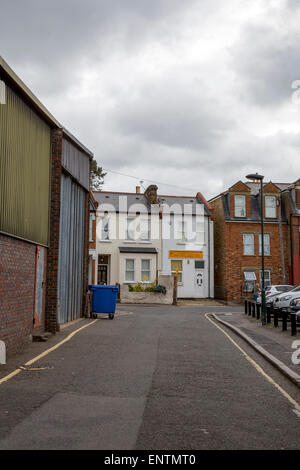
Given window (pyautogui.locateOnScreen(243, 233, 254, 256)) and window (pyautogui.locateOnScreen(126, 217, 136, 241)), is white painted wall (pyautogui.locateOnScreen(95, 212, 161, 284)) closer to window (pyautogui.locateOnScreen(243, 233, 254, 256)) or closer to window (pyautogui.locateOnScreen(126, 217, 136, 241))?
window (pyautogui.locateOnScreen(126, 217, 136, 241))

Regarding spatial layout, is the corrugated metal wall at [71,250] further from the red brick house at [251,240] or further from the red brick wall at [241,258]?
the red brick house at [251,240]

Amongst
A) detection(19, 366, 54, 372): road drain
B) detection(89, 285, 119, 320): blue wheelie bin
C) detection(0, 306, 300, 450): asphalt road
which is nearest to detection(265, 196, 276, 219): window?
detection(89, 285, 119, 320): blue wheelie bin

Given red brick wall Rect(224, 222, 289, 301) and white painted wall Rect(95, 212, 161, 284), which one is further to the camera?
red brick wall Rect(224, 222, 289, 301)

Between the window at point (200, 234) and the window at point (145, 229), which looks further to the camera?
the window at point (200, 234)

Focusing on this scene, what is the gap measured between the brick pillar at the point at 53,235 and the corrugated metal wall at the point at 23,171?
1.00 feet

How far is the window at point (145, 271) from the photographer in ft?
140

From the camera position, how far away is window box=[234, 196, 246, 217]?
44.2 metres

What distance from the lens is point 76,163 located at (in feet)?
63.4

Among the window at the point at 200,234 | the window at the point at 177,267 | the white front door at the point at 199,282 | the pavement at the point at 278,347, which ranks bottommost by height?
the pavement at the point at 278,347

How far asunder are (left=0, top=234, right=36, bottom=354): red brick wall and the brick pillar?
1.61 m

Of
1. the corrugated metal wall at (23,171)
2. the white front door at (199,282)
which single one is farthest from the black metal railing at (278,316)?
the white front door at (199,282)

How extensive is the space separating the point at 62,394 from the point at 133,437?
7.89 ft

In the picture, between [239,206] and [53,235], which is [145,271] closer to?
[239,206]
